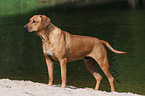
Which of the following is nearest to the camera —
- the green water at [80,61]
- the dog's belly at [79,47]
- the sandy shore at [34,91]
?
the sandy shore at [34,91]

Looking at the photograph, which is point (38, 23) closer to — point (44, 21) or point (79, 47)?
point (44, 21)

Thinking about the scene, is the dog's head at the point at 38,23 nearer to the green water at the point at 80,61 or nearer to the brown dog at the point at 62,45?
the brown dog at the point at 62,45

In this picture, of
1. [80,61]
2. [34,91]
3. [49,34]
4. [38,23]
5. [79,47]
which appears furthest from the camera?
[80,61]

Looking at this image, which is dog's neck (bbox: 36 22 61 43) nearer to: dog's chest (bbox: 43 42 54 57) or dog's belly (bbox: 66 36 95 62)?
dog's chest (bbox: 43 42 54 57)

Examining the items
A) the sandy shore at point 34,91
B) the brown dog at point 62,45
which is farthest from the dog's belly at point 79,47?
the sandy shore at point 34,91

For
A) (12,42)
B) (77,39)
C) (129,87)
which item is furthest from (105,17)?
(77,39)

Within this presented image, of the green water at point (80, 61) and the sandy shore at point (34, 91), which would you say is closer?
the sandy shore at point (34, 91)

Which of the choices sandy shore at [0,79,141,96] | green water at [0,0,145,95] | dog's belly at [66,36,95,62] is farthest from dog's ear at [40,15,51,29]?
green water at [0,0,145,95]

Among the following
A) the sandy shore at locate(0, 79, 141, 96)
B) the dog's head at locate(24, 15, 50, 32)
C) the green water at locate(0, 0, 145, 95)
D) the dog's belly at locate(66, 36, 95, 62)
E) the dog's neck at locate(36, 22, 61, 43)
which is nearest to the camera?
the sandy shore at locate(0, 79, 141, 96)

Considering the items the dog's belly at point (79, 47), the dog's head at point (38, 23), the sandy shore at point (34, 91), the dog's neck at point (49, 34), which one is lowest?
the sandy shore at point (34, 91)

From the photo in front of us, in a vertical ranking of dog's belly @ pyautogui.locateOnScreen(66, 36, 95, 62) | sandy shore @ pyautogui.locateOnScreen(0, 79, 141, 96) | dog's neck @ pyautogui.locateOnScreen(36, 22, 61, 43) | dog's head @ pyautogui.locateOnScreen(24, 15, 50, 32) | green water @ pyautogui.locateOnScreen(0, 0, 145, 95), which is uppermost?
dog's head @ pyautogui.locateOnScreen(24, 15, 50, 32)

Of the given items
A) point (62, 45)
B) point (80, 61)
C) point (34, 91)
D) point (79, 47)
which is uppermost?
point (62, 45)

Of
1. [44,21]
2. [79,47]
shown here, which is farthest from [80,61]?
[44,21]

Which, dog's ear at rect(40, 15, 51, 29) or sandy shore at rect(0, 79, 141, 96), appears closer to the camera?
sandy shore at rect(0, 79, 141, 96)
